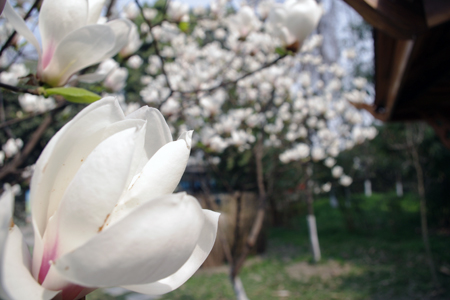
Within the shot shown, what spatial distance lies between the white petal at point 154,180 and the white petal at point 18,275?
6 centimetres

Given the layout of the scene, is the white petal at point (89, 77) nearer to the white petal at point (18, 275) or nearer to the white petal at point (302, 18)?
the white petal at point (18, 275)

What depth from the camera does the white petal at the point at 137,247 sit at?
0.21m

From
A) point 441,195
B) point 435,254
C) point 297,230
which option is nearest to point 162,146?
point 435,254

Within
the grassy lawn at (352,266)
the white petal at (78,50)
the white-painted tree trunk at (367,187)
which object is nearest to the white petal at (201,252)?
the white petal at (78,50)

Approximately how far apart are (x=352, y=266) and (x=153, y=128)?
4934 millimetres

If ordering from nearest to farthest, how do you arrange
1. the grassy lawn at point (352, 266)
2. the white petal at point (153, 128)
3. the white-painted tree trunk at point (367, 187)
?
the white petal at point (153, 128) < the grassy lawn at point (352, 266) < the white-painted tree trunk at point (367, 187)

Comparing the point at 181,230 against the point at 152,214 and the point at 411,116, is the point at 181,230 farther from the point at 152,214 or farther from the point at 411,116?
the point at 411,116

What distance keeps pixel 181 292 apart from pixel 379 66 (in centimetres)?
343

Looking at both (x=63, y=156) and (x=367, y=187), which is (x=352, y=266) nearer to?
(x=63, y=156)

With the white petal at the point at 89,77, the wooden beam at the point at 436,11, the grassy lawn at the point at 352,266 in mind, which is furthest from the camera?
the grassy lawn at the point at 352,266

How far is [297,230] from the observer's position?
7.80m

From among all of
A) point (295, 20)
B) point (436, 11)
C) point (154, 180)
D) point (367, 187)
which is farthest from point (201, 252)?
point (367, 187)

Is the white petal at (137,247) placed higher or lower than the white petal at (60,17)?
lower

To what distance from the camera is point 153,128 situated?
1.03 feet
